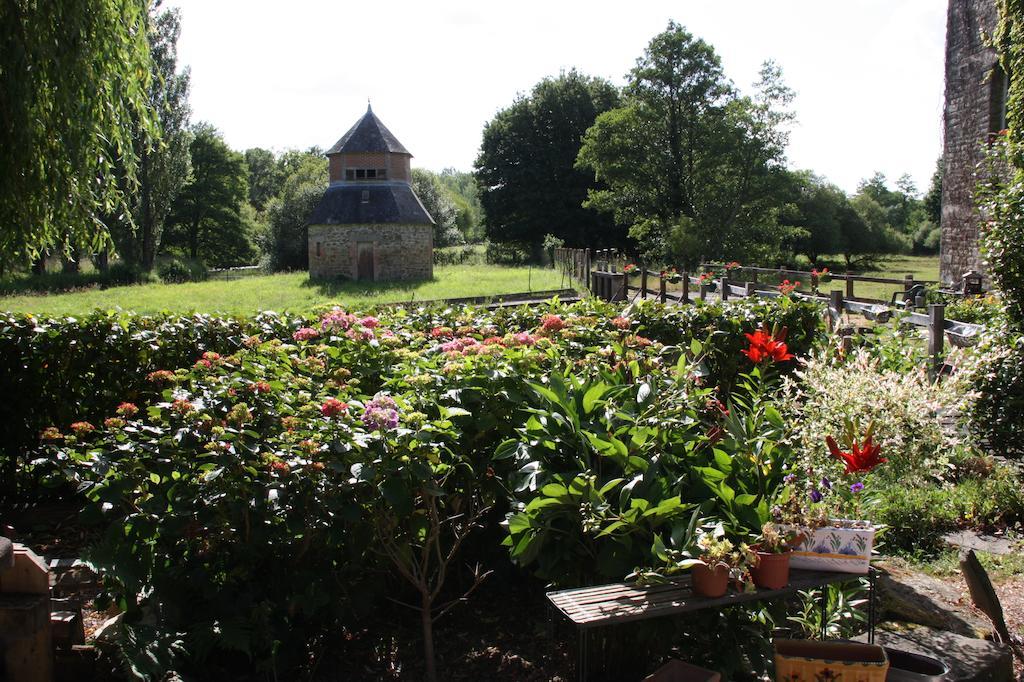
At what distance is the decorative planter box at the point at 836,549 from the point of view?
3.03 metres

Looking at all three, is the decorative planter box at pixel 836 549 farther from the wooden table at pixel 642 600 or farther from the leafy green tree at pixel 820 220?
the leafy green tree at pixel 820 220

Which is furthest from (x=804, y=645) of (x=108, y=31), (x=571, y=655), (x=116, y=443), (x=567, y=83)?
(x=567, y=83)

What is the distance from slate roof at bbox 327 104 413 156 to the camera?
3706cm

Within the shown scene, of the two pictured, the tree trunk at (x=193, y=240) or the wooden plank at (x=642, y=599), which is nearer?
the wooden plank at (x=642, y=599)

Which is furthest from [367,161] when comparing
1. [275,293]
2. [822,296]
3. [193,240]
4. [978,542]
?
[978,542]

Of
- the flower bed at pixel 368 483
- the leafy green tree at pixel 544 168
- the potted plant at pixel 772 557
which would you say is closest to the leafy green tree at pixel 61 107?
the flower bed at pixel 368 483

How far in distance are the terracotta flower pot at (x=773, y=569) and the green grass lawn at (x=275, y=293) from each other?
75.6 ft

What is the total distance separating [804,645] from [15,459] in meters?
6.24

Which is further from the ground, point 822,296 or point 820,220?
point 820,220

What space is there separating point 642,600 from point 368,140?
120 ft

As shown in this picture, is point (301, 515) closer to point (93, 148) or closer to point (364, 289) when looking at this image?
point (93, 148)

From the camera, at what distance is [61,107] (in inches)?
251

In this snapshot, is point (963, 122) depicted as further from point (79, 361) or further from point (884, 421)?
point (79, 361)

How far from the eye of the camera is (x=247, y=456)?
11.2 feet
